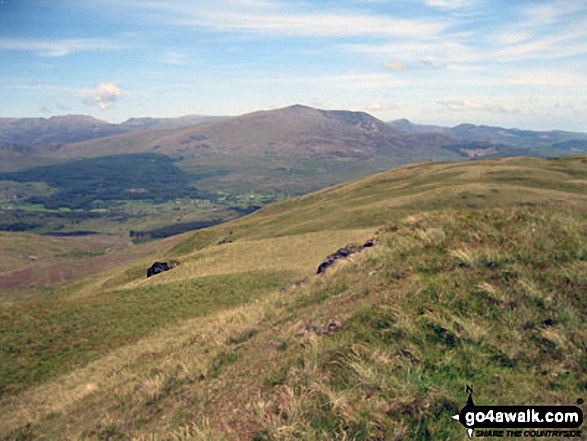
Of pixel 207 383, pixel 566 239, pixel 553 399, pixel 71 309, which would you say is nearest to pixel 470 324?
pixel 553 399

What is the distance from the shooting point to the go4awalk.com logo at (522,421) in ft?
21.8

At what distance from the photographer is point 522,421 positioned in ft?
22.8

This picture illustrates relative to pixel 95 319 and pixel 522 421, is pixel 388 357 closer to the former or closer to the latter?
pixel 522 421

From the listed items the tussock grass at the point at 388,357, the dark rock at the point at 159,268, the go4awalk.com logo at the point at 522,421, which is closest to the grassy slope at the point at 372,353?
the tussock grass at the point at 388,357

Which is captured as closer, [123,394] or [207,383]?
[207,383]

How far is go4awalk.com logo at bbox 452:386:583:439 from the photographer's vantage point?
666 cm

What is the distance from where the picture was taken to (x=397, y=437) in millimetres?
7012

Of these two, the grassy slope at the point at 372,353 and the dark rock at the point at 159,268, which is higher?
the grassy slope at the point at 372,353

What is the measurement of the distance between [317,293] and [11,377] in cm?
1635

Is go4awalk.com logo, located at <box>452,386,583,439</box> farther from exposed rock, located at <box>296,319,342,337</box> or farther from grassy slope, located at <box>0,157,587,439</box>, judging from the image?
exposed rock, located at <box>296,319,342,337</box>

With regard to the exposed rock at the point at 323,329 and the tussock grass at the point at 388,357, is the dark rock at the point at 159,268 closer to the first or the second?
the tussock grass at the point at 388,357

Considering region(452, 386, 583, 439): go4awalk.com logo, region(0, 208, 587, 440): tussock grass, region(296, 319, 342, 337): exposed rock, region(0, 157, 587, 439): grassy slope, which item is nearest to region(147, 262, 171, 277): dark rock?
region(0, 157, 587, 439): grassy slope

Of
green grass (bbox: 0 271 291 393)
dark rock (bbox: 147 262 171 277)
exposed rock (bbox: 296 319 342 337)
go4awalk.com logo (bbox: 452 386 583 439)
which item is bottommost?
dark rock (bbox: 147 262 171 277)

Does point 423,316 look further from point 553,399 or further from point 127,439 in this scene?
point 127,439
